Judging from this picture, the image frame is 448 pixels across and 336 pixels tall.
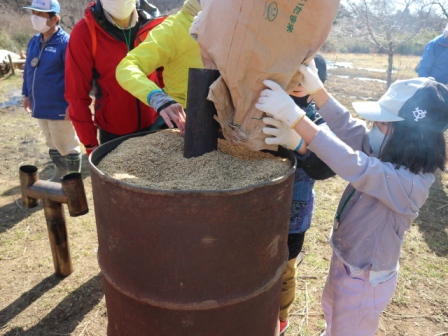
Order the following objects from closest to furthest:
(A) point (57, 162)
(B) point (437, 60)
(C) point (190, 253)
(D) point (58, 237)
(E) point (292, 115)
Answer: (C) point (190, 253) → (E) point (292, 115) → (D) point (58, 237) → (A) point (57, 162) → (B) point (437, 60)

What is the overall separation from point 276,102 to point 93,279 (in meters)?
2.36

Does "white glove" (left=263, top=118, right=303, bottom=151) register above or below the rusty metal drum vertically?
Result: above

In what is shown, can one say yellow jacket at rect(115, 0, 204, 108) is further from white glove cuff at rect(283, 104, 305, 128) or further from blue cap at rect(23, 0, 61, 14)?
blue cap at rect(23, 0, 61, 14)

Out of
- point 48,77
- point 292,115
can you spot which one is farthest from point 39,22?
point 292,115

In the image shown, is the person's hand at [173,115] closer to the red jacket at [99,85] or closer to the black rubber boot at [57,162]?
the red jacket at [99,85]

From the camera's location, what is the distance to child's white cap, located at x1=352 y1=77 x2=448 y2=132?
173cm

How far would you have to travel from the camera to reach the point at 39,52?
13.3 feet

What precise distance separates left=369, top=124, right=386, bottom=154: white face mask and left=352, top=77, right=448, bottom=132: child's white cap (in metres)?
0.13

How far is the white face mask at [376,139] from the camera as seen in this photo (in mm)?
1937

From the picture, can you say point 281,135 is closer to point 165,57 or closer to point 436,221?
point 165,57

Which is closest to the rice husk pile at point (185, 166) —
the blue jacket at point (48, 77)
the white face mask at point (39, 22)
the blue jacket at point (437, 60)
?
the blue jacket at point (48, 77)

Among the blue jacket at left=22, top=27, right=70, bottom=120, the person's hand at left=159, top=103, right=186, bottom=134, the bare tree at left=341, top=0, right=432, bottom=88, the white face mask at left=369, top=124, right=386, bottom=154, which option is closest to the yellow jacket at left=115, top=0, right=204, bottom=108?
the person's hand at left=159, top=103, right=186, bottom=134

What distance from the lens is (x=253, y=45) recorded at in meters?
1.46

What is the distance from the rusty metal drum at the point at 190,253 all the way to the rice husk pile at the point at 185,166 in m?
0.08
